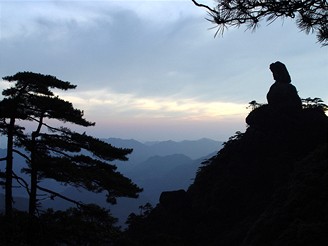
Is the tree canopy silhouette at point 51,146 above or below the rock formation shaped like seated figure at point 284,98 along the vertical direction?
below

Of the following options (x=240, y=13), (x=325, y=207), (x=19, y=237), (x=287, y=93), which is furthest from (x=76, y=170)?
(x=287, y=93)

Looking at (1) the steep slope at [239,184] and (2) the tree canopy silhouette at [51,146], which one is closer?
(2) the tree canopy silhouette at [51,146]

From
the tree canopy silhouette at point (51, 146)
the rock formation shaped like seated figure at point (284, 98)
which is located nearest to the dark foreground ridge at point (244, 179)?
the rock formation shaped like seated figure at point (284, 98)

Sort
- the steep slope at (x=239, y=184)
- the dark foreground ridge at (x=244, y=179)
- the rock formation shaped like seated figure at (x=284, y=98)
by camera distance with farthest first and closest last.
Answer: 1. the rock formation shaped like seated figure at (x=284, y=98)
2. the dark foreground ridge at (x=244, y=179)
3. the steep slope at (x=239, y=184)

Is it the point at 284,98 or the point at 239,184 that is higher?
the point at 284,98

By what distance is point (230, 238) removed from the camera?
30.5 metres

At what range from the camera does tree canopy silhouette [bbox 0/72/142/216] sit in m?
11.7

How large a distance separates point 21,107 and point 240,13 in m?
9.48

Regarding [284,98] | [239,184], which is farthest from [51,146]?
[284,98]

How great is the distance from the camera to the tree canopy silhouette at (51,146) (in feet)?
38.3

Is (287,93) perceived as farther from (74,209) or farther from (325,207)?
(74,209)

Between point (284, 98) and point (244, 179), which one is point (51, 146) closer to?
point (244, 179)

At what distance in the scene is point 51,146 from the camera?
12305 mm

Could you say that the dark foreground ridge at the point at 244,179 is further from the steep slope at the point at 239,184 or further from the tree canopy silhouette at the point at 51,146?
the tree canopy silhouette at the point at 51,146
